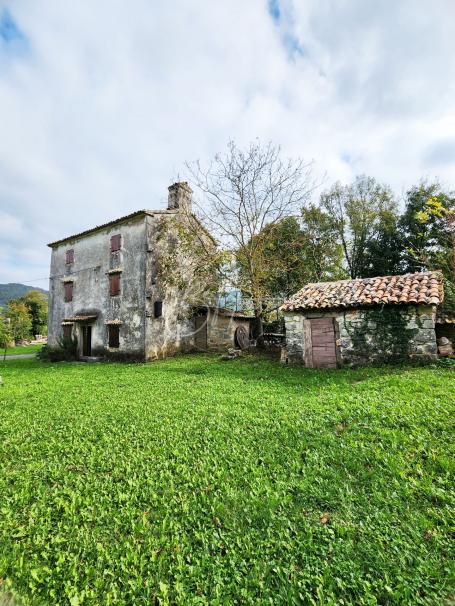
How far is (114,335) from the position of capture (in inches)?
671

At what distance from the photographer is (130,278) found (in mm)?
16766

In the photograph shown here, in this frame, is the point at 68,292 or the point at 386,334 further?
the point at 68,292

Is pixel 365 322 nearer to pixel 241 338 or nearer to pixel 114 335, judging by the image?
pixel 241 338

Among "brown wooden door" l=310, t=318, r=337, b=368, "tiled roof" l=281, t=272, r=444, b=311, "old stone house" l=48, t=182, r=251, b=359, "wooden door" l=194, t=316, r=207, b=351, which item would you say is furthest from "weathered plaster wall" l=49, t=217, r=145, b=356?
"brown wooden door" l=310, t=318, r=337, b=368

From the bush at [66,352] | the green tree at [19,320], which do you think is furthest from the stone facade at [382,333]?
the green tree at [19,320]

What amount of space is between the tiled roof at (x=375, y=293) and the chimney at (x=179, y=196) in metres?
9.68

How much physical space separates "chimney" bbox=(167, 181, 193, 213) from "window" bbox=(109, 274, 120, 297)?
17.3 ft

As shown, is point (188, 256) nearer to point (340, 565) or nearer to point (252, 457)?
point (252, 457)

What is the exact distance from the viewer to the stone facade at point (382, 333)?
9336 millimetres

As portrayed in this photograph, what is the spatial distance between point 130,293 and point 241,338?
726 centimetres

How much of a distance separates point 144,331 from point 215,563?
13943 millimetres

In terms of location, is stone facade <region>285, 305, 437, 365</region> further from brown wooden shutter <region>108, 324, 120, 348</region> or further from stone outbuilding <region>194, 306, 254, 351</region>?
brown wooden shutter <region>108, 324, 120, 348</region>

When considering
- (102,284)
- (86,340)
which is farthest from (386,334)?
(86,340)

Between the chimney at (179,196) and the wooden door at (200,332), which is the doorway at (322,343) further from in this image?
the chimney at (179,196)
